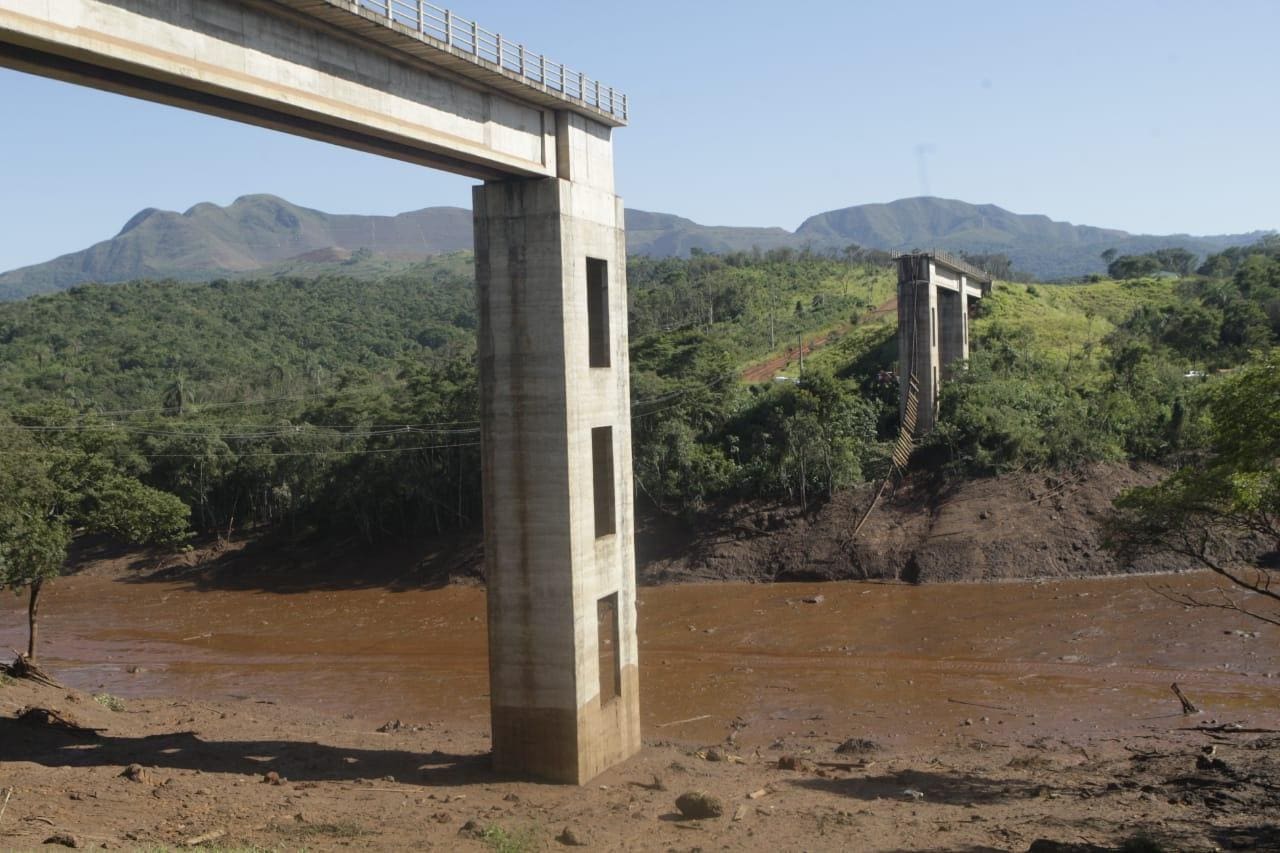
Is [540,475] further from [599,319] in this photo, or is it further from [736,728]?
[736,728]

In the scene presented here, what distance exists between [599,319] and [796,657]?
40.1ft

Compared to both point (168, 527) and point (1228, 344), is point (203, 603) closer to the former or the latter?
point (168, 527)

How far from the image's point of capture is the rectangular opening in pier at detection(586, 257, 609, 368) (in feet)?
62.0

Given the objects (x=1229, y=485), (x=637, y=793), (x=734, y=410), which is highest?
(x=734, y=410)

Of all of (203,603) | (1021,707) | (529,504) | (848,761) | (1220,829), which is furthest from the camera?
(203,603)

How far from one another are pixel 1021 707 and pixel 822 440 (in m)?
17.4

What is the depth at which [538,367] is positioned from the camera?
1730cm

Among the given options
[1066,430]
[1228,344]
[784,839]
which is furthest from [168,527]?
[1228,344]

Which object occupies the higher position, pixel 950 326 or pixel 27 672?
pixel 950 326

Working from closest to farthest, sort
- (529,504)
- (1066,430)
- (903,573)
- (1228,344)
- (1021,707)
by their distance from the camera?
(529,504) → (1021,707) → (903,573) → (1066,430) → (1228,344)

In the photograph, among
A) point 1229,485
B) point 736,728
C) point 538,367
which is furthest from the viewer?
point 736,728

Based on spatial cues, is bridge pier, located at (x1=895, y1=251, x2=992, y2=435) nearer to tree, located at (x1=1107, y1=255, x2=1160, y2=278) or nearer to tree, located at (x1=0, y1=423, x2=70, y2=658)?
tree, located at (x1=0, y1=423, x2=70, y2=658)

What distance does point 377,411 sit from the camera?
47500mm

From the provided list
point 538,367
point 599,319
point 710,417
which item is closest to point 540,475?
point 538,367
